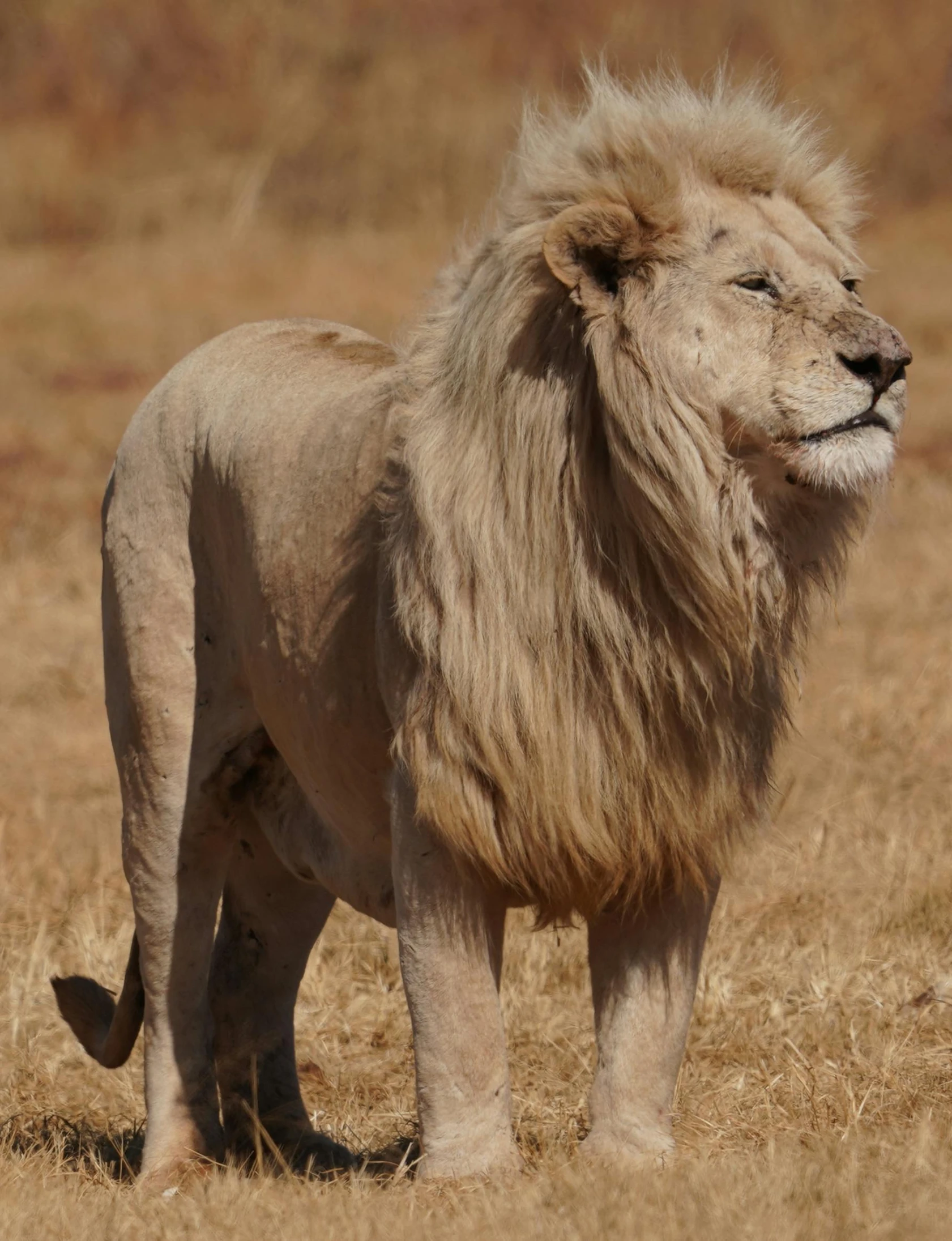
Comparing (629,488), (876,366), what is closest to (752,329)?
(876,366)

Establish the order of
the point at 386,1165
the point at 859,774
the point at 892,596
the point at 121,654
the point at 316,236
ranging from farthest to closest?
1. the point at 316,236
2. the point at 892,596
3. the point at 859,774
4. the point at 121,654
5. the point at 386,1165

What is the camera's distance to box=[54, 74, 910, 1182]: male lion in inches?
123

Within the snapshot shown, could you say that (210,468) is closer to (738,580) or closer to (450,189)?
(738,580)

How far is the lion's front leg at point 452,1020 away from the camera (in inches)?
129

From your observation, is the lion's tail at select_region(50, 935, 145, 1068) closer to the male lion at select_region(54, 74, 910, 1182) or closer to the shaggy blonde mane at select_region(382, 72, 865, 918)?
the male lion at select_region(54, 74, 910, 1182)

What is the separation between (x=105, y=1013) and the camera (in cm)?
452

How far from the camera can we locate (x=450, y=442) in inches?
130

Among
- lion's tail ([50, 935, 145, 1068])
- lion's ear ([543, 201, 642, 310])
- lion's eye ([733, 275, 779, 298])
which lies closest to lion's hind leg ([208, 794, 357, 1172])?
lion's tail ([50, 935, 145, 1068])

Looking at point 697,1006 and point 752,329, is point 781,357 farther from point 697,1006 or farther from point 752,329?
point 697,1006

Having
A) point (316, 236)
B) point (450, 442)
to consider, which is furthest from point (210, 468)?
point (316, 236)

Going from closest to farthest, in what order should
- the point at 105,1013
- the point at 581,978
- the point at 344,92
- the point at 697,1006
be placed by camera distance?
the point at 105,1013 → the point at 697,1006 → the point at 581,978 → the point at 344,92

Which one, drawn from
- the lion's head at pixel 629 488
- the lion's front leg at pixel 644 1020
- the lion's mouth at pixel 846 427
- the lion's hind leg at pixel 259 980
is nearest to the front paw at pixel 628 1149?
the lion's front leg at pixel 644 1020

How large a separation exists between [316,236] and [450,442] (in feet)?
50.7

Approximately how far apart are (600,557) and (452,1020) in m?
0.81
